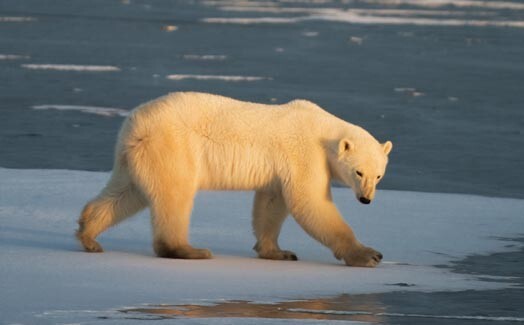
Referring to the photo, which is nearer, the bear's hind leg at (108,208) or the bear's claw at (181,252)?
the bear's claw at (181,252)

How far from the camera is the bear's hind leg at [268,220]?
23.1 ft

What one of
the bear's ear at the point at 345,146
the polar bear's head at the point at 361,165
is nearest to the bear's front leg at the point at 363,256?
the polar bear's head at the point at 361,165

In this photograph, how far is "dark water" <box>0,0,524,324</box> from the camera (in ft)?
33.4

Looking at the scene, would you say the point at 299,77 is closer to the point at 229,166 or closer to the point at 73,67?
the point at 73,67

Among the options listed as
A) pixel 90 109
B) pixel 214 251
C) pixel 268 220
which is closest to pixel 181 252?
pixel 214 251

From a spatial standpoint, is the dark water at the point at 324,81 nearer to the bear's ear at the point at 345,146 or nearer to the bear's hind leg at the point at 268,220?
the bear's ear at the point at 345,146

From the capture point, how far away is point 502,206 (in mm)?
8758

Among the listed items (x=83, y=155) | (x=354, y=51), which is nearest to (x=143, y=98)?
(x=83, y=155)

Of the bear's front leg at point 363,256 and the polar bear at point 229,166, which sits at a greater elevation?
the polar bear at point 229,166

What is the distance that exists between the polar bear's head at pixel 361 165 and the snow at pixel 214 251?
407 millimetres

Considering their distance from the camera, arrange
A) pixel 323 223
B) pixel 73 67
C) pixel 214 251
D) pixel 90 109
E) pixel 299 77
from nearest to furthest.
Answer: pixel 323 223, pixel 214 251, pixel 90 109, pixel 299 77, pixel 73 67

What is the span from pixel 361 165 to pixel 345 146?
0.13m

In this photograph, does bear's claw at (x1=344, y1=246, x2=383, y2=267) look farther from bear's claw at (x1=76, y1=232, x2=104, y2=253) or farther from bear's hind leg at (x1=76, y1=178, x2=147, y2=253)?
bear's claw at (x1=76, y1=232, x2=104, y2=253)

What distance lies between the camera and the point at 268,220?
23.4 ft
